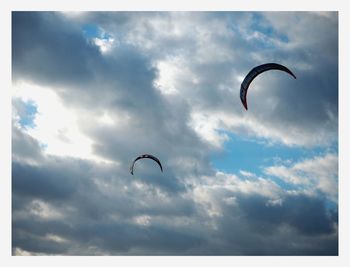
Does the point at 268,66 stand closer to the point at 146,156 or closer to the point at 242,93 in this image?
the point at 242,93

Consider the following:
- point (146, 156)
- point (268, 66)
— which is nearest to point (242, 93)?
point (268, 66)

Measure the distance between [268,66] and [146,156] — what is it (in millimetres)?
30677

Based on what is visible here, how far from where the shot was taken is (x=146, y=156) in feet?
256

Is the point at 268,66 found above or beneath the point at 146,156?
above

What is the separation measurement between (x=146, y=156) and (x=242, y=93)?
2782 centimetres

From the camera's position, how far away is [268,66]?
5569 cm

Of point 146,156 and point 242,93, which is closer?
point 242,93

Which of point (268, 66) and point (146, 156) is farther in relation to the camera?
point (146, 156)

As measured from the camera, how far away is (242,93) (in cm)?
5553

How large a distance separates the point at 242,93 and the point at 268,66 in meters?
4.76
